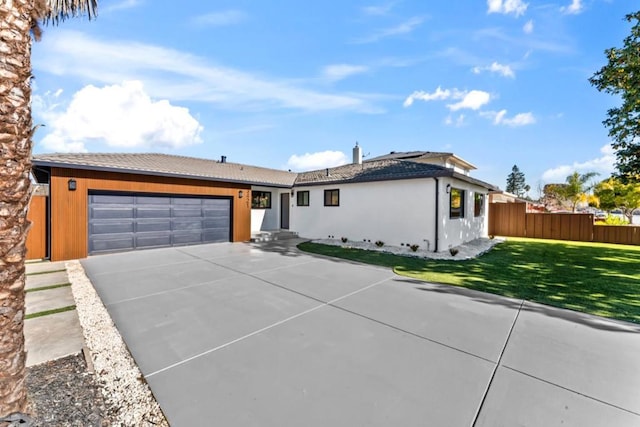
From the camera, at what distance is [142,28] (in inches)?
284

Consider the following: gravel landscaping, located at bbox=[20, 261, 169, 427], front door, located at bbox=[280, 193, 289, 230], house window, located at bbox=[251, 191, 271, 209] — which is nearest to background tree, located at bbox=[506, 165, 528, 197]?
front door, located at bbox=[280, 193, 289, 230]

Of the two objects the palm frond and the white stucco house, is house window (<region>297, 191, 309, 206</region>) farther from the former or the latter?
the palm frond

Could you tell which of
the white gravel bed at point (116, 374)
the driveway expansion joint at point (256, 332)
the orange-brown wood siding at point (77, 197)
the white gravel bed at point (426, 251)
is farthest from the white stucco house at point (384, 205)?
the white gravel bed at point (116, 374)

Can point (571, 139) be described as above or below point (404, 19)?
below

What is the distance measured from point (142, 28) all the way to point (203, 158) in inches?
361

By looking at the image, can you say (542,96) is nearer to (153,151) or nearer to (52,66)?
(52,66)

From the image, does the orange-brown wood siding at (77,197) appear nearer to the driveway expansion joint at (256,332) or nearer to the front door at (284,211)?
the front door at (284,211)

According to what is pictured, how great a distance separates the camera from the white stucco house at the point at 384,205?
32.5 ft

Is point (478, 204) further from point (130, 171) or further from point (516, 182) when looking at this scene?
point (516, 182)

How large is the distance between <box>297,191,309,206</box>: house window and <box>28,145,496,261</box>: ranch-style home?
0.19ft

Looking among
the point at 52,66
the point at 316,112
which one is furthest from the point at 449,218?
the point at 52,66

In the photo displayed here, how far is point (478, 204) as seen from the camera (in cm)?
1389

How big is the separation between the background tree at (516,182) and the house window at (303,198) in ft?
218

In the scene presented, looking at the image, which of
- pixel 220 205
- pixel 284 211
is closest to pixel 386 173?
pixel 284 211
